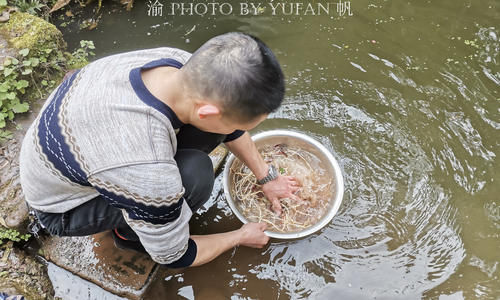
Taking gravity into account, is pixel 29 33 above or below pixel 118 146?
below

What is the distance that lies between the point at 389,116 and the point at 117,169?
2.05 metres

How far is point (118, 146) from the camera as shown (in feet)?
4.17

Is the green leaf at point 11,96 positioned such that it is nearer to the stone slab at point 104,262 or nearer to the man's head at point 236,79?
the stone slab at point 104,262

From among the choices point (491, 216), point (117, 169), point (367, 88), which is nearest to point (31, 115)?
point (117, 169)

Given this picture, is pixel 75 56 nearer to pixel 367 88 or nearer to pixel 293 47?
pixel 293 47

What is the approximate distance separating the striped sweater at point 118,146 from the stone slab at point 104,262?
0.68 meters

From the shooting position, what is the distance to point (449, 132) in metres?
2.65

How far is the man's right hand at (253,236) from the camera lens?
2020 millimetres

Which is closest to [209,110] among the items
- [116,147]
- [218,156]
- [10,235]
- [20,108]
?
[116,147]

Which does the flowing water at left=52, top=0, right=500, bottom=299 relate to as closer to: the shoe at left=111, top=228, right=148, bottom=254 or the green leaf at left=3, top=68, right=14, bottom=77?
the shoe at left=111, top=228, right=148, bottom=254

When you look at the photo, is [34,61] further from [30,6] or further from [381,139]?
[381,139]

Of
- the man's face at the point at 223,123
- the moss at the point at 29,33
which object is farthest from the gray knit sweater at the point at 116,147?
the moss at the point at 29,33

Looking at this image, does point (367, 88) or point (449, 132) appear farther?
point (367, 88)

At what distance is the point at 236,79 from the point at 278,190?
1157 mm
